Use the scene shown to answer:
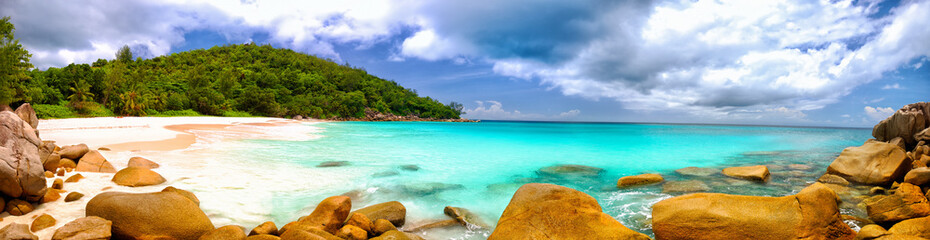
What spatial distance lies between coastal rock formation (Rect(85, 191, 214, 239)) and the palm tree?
45089mm

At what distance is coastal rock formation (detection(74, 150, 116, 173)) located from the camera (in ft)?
22.5

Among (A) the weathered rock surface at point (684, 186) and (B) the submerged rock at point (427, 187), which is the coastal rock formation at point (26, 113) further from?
(A) the weathered rock surface at point (684, 186)

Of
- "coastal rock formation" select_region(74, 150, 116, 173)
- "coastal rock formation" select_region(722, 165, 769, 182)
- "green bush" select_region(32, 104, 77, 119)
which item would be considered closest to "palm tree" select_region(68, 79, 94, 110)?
"green bush" select_region(32, 104, 77, 119)

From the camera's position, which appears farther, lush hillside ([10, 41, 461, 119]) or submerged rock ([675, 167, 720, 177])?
lush hillside ([10, 41, 461, 119])

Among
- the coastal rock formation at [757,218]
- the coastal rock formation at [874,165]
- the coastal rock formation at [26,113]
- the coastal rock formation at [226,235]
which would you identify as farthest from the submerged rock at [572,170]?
the coastal rock formation at [26,113]

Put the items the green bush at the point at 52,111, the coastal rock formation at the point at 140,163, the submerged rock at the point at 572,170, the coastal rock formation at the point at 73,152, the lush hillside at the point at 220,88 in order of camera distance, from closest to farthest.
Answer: the coastal rock formation at the point at 73,152 < the coastal rock formation at the point at 140,163 < the submerged rock at the point at 572,170 < the green bush at the point at 52,111 < the lush hillside at the point at 220,88

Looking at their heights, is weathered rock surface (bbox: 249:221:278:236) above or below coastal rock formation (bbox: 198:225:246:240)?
below

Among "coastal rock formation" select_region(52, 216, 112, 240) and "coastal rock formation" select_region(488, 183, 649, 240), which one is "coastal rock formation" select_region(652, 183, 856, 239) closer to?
"coastal rock formation" select_region(488, 183, 649, 240)

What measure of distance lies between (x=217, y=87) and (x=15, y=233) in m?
75.8

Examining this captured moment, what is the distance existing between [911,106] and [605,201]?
15830 mm

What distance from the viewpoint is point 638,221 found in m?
6.05

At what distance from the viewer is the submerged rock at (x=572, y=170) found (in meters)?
11.4

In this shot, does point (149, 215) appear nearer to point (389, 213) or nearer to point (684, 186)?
point (389, 213)

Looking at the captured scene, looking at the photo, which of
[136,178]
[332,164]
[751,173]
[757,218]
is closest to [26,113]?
[136,178]
